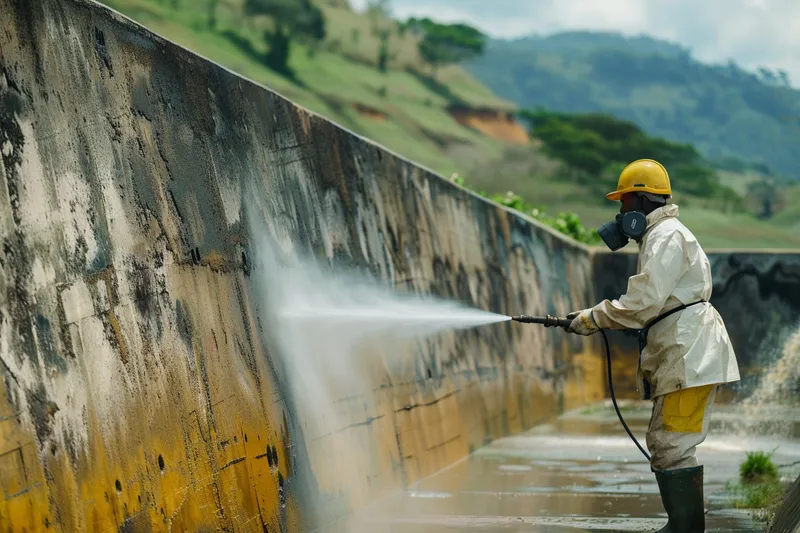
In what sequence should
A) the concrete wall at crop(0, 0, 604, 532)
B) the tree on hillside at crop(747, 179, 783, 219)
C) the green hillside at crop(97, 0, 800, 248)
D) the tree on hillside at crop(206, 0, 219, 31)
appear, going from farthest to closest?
the tree on hillside at crop(747, 179, 783, 219), the tree on hillside at crop(206, 0, 219, 31), the green hillside at crop(97, 0, 800, 248), the concrete wall at crop(0, 0, 604, 532)

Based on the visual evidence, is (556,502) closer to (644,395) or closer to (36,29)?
(644,395)

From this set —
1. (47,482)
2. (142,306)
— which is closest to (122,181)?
(142,306)

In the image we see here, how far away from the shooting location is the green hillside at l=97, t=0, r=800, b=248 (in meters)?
78.9

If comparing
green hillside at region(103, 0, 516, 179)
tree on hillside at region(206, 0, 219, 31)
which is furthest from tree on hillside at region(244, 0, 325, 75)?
tree on hillside at region(206, 0, 219, 31)

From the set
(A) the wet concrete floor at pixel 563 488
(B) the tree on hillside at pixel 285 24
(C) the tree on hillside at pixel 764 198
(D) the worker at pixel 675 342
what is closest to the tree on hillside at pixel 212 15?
(B) the tree on hillside at pixel 285 24

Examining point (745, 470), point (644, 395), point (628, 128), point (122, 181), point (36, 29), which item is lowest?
point (745, 470)

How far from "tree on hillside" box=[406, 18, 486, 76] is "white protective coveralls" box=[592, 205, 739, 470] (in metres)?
99.1

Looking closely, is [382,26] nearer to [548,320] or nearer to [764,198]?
[764,198]

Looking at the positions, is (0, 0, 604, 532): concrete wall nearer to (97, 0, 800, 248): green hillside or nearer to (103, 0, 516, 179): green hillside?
(103, 0, 516, 179): green hillside

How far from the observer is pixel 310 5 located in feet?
304

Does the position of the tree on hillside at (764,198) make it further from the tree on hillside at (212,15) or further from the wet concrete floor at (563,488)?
the wet concrete floor at (563,488)

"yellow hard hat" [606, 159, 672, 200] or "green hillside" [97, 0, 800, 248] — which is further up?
"green hillside" [97, 0, 800, 248]

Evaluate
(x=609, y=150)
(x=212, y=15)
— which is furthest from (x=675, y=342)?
(x=609, y=150)

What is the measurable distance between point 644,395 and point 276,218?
7.44 ft
